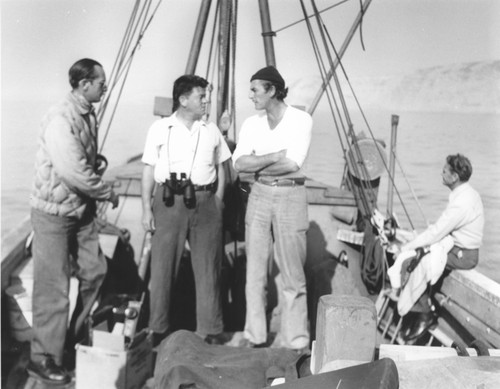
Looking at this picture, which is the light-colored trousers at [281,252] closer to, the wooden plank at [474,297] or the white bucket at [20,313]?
the wooden plank at [474,297]

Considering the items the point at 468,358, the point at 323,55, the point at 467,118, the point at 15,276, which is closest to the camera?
the point at 468,358

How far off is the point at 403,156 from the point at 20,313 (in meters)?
23.4

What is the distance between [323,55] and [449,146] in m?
25.9

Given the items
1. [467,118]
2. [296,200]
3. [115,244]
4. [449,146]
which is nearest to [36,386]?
[115,244]

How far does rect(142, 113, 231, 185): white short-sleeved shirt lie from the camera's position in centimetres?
365

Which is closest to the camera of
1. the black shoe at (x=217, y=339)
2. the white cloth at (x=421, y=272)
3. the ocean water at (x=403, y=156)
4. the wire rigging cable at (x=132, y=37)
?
the black shoe at (x=217, y=339)

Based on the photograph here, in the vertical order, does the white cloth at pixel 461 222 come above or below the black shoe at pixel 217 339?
above

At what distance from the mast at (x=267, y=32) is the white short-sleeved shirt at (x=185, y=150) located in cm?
51

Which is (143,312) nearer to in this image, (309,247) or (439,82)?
(309,247)

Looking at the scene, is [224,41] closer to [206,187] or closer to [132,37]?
[206,187]

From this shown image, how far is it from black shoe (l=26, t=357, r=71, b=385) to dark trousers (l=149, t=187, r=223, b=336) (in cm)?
61

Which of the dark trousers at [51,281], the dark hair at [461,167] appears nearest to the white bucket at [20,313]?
the dark trousers at [51,281]

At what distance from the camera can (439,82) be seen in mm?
30016

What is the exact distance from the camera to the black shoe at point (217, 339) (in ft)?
13.7
